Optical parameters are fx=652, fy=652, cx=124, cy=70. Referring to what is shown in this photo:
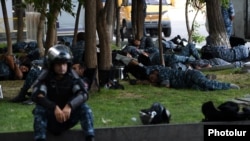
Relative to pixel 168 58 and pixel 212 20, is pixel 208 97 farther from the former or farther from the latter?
pixel 212 20

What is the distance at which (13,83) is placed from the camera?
12609 millimetres

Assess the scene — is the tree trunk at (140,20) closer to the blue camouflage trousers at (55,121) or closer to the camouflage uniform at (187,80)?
the camouflage uniform at (187,80)

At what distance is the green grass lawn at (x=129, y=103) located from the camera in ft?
27.2

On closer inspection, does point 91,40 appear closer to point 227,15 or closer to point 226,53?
point 226,53

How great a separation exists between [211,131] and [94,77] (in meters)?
4.20

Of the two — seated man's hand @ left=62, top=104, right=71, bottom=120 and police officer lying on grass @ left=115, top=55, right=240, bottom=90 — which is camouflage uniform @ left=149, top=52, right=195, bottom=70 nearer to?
police officer lying on grass @ left=115, top=55, right=240, bottom=90

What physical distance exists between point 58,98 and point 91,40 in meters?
4.24

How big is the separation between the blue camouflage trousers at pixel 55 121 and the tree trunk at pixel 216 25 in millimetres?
10258

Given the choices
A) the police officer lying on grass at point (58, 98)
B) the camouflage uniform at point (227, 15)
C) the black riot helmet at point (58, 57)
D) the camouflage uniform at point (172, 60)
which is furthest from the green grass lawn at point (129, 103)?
the camouflage uniform at point (227, 15)

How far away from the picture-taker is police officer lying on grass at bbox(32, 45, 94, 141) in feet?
21.6

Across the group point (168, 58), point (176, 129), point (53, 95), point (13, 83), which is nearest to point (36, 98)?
point (53, 95)

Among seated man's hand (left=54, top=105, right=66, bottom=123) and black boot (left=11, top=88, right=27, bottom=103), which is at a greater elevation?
seated man's hand (left=54, top=105, right=66, bottom=123)

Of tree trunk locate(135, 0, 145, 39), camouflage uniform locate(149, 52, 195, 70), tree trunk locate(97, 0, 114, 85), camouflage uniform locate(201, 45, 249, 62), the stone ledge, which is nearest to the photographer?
the stone ledge

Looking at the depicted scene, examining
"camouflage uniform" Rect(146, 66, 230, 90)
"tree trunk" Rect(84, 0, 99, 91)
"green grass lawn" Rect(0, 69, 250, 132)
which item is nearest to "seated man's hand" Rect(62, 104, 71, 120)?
"green grass lawn" Rect(0, 69, 250, 132)
